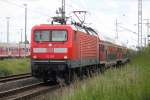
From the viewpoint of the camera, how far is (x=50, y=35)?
64.8 feet

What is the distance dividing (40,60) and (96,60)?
7817mm

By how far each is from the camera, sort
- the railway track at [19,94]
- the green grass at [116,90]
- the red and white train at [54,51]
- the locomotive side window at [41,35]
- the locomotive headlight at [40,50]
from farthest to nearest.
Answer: the locomotive side window at [41,35] → the locomotive headlight at [40,50] → the red and white train at [54,51] → the railway track at [19,94] → the green grass at [116,90]

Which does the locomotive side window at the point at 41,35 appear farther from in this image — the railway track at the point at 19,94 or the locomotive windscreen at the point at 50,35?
the railway track at the point at 19,94

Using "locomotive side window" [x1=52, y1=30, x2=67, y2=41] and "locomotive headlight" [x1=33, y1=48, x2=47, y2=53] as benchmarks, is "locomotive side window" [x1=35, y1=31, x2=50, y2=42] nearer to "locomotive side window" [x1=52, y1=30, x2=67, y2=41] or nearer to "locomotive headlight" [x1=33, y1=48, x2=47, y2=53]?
"locomotive side window" [x1=52, y1=30, x2=67, y2=41]

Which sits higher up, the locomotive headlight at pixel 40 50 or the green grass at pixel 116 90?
the locomotive headlight at pixel 40 50

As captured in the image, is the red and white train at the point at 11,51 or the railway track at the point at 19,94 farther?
the red and white train at the point at 11,51

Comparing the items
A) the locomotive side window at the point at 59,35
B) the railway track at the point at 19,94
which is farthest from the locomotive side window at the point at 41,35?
the railway track at the point at 19,94

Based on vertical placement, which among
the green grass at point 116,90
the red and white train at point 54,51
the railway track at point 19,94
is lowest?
the railway track at point 19,94

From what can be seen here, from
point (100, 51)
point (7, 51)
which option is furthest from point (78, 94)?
point (7, 51)

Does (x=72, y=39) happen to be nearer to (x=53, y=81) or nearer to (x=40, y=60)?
(x=40, y=60)

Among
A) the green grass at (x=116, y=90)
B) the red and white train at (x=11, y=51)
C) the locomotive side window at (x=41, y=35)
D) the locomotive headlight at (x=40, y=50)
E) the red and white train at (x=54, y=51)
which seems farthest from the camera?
the red and white train at (x=11, y=51)

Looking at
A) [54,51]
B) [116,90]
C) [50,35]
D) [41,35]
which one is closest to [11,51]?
[41,35]

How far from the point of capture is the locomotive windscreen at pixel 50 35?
1959 centimetres

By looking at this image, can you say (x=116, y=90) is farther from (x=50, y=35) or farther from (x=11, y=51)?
(x=11, y=51)
